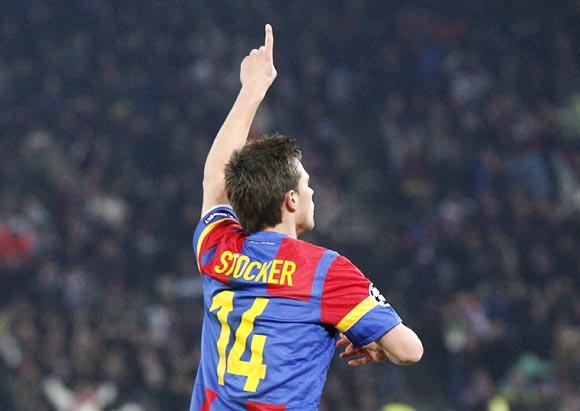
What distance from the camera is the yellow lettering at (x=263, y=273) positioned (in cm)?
293

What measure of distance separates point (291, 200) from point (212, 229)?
330 mm

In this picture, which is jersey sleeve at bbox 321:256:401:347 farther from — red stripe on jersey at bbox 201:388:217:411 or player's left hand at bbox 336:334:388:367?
red stripe on jersey at bbox 201:388:217:411

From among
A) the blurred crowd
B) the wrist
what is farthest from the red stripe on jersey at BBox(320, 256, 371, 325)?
the blurred crowd

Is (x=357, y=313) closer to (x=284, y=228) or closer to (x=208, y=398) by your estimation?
(x=284, y=228)

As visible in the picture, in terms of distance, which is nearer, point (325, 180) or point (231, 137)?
point (231, 137)

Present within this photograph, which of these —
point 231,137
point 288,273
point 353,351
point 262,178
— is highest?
point 231,137

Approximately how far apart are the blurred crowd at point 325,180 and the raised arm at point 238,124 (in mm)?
6032

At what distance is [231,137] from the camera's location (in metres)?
3.42

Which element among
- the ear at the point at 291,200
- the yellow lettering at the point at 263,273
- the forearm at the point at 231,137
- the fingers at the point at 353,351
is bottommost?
the fingers at the point at 353,351

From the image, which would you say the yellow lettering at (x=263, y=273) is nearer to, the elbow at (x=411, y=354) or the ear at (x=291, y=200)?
the ear at (x=291, y=200)

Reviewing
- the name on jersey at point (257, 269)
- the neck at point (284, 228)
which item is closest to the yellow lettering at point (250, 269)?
the name on jersey at point (257, 269)

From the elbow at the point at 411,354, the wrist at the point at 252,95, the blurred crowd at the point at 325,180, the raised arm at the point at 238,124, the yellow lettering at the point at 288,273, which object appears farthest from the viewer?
the blurred crowd at the point at 325,180

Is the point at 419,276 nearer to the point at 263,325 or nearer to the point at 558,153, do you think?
the point at 558,153

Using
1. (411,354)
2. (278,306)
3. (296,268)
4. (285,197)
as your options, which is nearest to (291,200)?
(285,197)
